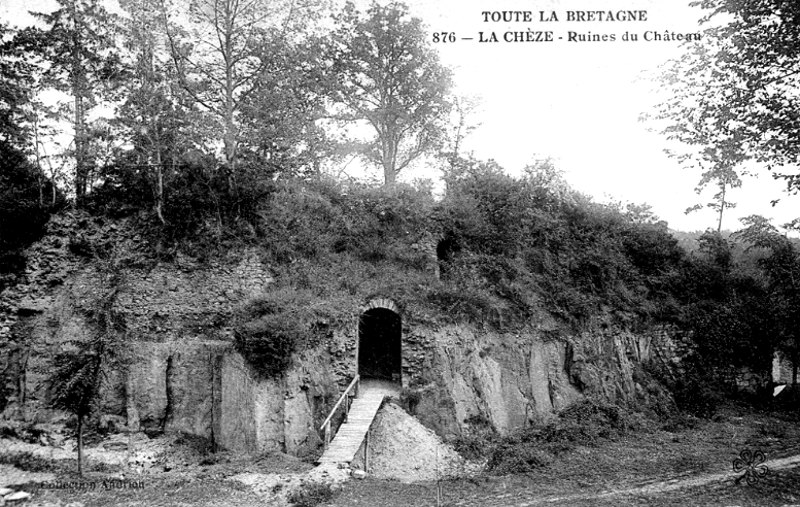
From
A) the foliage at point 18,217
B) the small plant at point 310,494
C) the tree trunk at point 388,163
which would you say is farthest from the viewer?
the tree trunk at point 388,163

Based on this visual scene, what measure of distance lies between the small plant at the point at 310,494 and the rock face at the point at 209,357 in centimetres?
295

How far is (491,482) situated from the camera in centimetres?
1213

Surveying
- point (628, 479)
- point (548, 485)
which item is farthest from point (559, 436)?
point (548, 485)

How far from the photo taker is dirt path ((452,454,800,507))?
1075 cm

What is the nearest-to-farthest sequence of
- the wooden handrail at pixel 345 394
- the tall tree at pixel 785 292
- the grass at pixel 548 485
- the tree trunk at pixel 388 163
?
the grass at pixel 548 485 < the wooden handrail at pixel 345 394 < the tall tree at pixel 785 292 < the tree trunk at pixel 388 163

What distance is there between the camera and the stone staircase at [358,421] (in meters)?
12.2

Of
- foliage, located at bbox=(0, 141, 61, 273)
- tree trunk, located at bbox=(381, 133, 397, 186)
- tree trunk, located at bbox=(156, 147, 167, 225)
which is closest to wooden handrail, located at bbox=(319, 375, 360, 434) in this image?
tree trunk, located at bbox=(156, 147, 167, 225)

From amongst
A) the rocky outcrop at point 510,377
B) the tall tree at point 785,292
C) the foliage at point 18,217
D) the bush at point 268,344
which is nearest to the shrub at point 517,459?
the rocky outcrop at point 510,377

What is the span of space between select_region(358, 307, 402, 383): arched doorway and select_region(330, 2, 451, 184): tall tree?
8.20 m

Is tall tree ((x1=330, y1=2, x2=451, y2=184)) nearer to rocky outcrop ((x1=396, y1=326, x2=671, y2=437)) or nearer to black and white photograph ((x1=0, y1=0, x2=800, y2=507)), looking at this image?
black and white photograph ((x1=0, y1=0, x2=800, y2=507))

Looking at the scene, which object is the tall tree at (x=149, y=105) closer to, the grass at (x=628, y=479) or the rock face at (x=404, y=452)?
the rock face at (x=404, y=452)

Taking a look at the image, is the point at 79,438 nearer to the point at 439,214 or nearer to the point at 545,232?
the point at 439,214

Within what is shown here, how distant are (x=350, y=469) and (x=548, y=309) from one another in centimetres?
1045

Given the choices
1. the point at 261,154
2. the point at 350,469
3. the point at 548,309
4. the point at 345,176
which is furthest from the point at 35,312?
the point at 548,309
